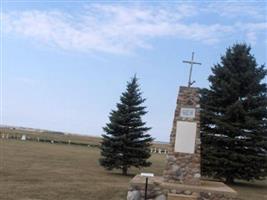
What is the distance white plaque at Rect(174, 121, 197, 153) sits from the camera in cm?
1488

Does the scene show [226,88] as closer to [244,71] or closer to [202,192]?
[244,71]

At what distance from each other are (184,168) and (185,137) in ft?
2.97

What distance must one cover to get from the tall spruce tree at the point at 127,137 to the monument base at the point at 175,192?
13.1m

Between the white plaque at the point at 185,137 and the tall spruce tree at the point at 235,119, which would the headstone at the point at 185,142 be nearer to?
the white plaque at the point at 185,137

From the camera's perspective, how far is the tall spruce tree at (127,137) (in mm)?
27578

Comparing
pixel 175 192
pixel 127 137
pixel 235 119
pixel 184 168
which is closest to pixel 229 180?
pixel 235 119

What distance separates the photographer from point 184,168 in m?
14.8

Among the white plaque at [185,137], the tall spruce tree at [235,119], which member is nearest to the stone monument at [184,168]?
the white plaque at [185,137]

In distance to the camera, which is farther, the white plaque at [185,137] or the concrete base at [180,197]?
the white plaque at [185,137]

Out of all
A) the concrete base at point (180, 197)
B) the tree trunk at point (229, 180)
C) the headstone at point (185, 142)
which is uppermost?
the headstone at point (185, 142)

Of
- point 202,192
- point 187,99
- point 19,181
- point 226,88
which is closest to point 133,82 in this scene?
point 226,88

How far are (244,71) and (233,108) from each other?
8.21 feet

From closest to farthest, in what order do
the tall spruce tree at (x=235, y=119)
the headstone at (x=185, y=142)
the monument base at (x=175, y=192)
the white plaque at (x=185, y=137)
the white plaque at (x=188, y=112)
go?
1. the monument base at (x=175, y=192)
2. the headstone at (x=185, y=142)
3. the white plaque at (x=185, y=137)
4. the white plaque at (x=188, y=112)
5. the tall spruce tree at (x=235, y=119)

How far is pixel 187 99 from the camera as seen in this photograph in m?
15.3
